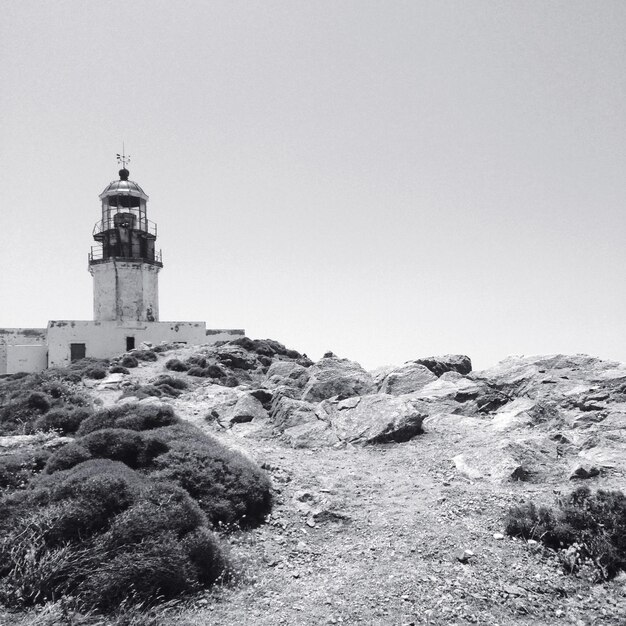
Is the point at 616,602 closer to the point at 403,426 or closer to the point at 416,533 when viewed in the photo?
the point at 416,533

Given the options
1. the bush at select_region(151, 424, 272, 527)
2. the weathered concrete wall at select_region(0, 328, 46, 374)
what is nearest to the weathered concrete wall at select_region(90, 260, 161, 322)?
the weathered concrete wall at select_region(0, 328, 46, 374)

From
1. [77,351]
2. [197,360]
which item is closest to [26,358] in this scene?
[77,351]

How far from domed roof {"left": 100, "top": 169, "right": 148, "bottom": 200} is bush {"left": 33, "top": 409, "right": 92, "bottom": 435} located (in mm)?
33601

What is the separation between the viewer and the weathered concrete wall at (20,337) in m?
42.2

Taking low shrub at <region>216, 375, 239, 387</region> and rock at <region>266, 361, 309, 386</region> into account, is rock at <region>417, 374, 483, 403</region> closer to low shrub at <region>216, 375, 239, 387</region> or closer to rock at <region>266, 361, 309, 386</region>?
rock at <region>266, 361, 309, 386</region>

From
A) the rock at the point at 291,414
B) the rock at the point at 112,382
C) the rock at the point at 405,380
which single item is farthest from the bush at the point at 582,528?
the rock at the point at 112,382

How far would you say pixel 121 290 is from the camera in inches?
1758

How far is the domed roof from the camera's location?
4506 centimetres

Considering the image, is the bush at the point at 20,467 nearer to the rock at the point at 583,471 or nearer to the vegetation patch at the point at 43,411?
the vegetation patch at the point at 43,411

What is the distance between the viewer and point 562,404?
1698 centimetres

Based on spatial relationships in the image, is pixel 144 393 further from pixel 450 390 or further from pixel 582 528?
pixel 582 528

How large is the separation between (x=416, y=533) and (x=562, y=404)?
10646 mm

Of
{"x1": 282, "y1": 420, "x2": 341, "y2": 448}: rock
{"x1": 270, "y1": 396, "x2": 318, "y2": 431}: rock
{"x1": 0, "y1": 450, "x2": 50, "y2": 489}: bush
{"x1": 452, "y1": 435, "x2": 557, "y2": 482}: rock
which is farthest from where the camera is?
{"x1": 270, "y1": 396, "x2": 318, "y2": 431}: rock

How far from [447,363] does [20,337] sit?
38.7m
